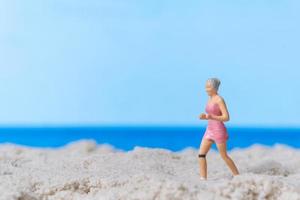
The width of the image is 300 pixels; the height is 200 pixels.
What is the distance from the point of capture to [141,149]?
921cm

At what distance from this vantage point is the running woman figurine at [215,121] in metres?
6.46

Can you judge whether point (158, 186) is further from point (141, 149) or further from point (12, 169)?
point (141, 149)

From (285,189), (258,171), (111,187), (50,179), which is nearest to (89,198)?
(111,187)

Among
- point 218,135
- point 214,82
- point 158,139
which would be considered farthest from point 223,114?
point 158,139

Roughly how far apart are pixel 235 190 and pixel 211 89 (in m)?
1.74

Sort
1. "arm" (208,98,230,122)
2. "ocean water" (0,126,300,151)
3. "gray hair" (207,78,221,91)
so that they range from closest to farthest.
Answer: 1. "arm" (208,98,230,122)
2. "gray hair" (207,78,221,91)
3. "ocean water" (0,126,300,151)

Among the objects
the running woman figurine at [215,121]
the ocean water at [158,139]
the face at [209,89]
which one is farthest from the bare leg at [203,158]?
the ocean water at [158,139]

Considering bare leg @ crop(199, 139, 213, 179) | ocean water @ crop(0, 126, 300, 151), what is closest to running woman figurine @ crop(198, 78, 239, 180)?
bare leg @ crop(199, 139, 213, 179)

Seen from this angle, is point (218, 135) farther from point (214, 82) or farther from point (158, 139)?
point (158, 139)

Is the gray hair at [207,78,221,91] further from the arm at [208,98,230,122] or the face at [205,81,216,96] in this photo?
the arm at [208,98,230,122]

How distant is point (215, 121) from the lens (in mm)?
6508

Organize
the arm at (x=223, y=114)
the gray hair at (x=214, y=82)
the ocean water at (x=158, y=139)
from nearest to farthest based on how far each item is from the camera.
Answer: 1. the arm at (x=223, y=114)
2. the gray hair at (x=214, y=82)
3. the ocean water at (x=158, y=139)

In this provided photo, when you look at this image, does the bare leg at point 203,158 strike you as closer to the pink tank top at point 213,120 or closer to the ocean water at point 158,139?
the pink tank top at point 213,120

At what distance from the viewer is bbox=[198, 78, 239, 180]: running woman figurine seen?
6.46 m
